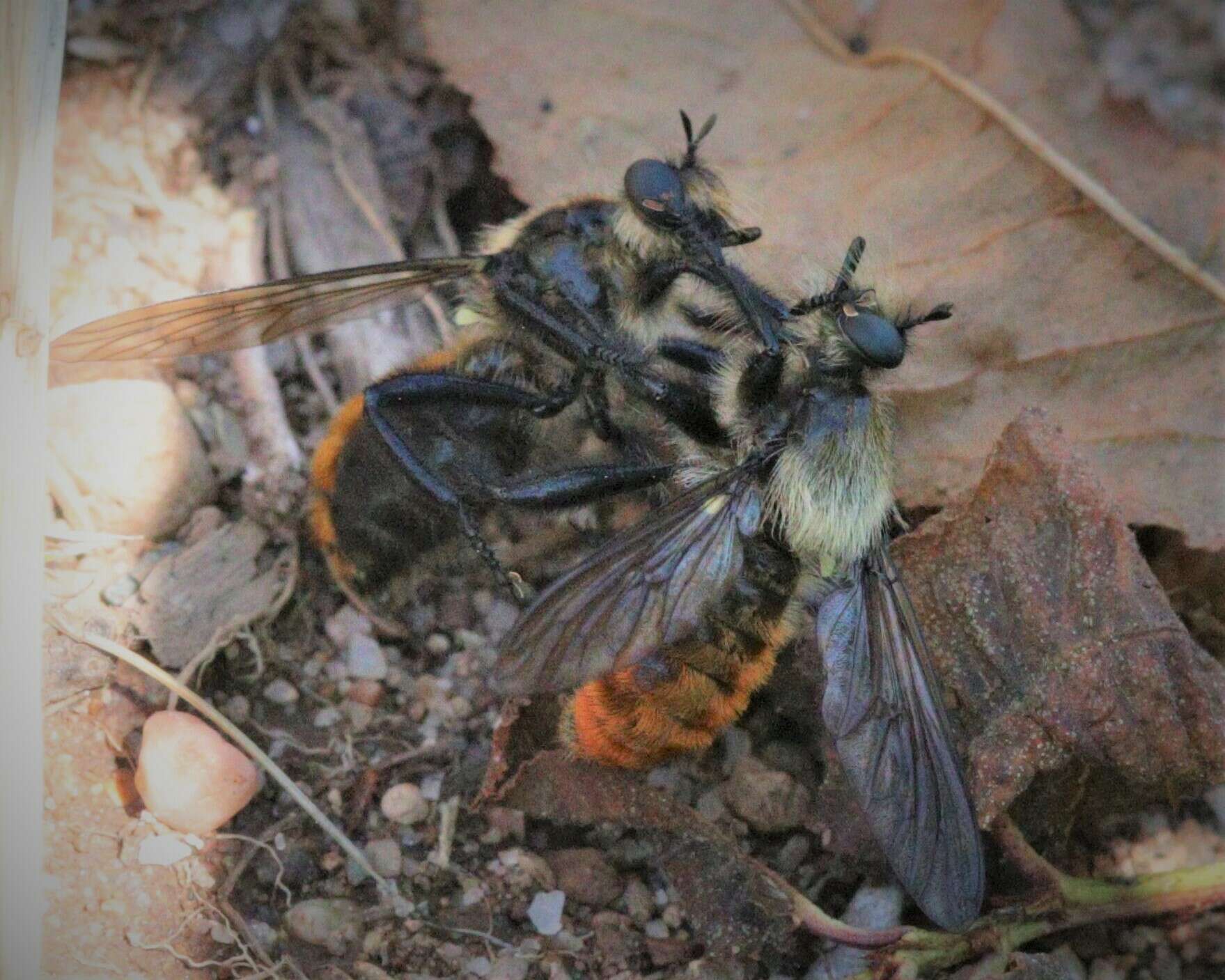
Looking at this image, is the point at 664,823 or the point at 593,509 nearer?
the point at 664,823

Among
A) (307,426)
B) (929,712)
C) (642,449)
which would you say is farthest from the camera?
(307,426)

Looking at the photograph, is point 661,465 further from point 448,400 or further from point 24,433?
point 24,433

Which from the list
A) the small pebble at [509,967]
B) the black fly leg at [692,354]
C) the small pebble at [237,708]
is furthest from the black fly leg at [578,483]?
the small pebble at [509,967]

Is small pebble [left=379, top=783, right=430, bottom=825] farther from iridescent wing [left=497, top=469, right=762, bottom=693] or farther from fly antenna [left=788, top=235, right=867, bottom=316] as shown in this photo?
fly antenna [left=788, top=235, right=867, bottom=316]

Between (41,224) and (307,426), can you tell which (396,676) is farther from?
(41,224)

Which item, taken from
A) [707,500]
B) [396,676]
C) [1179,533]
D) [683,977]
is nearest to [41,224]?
[396,676]

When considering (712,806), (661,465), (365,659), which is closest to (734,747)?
(712,806)

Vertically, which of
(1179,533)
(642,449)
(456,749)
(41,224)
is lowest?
(456,749)

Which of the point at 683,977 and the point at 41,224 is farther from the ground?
the point at 41,224
